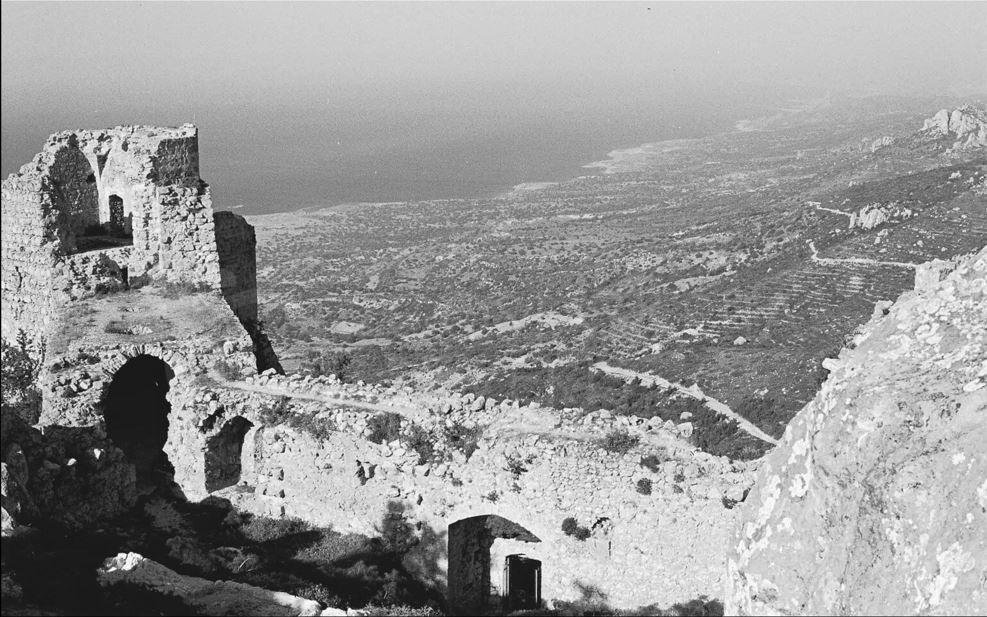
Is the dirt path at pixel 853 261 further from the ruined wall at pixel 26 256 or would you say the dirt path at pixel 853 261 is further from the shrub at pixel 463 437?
the ruined wall at pixel 26 256

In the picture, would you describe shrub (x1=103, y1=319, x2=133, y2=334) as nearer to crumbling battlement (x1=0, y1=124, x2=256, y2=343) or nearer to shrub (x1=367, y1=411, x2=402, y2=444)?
crumbling battlement (x1=0, y1=124, x2=256, y2=343)

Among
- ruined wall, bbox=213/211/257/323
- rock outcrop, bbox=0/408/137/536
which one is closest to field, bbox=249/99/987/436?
ruined wall, bbox=213/211/257/323

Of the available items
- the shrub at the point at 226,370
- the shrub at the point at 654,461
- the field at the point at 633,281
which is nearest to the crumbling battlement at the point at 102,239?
the shrub at the point at 226,370

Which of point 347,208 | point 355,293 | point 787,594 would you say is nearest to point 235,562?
point 787,594

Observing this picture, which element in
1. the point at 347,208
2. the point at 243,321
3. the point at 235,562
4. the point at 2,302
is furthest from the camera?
the point at 347,208

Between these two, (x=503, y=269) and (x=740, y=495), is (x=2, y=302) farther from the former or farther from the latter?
(x=503, y=269)

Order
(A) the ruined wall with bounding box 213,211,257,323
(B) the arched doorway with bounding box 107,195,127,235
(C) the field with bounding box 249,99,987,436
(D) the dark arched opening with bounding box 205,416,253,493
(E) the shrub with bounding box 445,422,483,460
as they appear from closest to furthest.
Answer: (E) the shrub with bounding box 445,422,483,460 < (D) the dark arched opening with bounding box 205,416,253,493 < (A) the ruined wall with bounding box 213,211,257,323 < (B) the arched doorway with bounding box 107,195,127,235 < (C) the field with bounding box 249,99,987,436
